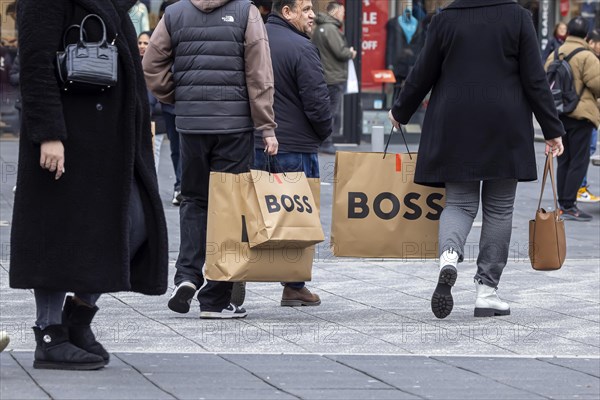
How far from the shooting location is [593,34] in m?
13.8

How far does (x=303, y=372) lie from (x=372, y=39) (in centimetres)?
1455

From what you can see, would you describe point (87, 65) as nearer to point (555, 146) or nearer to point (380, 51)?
point (555, 146)

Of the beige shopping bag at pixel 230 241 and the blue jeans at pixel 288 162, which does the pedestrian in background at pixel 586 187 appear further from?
the beige shopping bag at pixel 230 241

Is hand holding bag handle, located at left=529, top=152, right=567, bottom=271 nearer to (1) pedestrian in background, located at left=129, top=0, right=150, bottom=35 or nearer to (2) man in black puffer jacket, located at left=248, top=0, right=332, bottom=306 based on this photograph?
(2) man in black puffer jacket, located at left=248, top=0, right=332, bottom=306

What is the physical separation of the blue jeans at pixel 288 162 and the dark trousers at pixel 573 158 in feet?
18.2

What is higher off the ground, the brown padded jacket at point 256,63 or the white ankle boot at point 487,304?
the brown padded jacket at point 256,63

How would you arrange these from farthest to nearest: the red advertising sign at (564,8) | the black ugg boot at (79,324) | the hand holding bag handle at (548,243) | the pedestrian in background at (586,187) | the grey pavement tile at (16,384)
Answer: the red advertising sign at (564,8)
the pedestrian in background at (586,187)
the hand holding bag handle at (548,243)
the black ugg boot at (79,324)
the grey pavement tile at (16,384)

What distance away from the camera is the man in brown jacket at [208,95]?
7.22 m

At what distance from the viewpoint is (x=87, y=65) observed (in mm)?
5414

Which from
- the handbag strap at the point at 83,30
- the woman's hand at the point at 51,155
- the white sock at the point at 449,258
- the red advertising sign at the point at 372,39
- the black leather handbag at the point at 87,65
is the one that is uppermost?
the red advertising sign at the point at 372,39

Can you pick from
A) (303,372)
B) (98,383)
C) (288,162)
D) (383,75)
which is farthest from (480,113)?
(383,75)

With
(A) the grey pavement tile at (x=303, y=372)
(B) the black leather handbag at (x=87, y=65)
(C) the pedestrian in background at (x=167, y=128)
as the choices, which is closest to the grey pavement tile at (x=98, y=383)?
(A) the grey pavement tile at (x=303, y=372)

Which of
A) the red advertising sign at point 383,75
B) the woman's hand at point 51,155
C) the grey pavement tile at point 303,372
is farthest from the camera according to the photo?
the red advertising sign at point 383,75

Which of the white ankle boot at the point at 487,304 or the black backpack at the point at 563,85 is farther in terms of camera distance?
the black backpack at the point at 563,85
